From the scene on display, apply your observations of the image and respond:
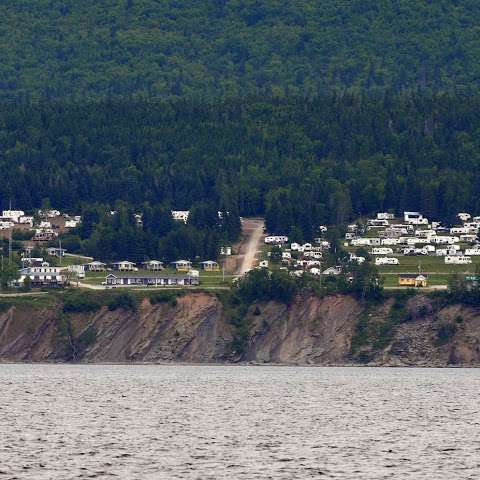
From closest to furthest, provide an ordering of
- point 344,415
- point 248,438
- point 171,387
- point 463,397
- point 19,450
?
point 19,450 → point 248,438 → point 344,415 → point 463,397 → point 171,387

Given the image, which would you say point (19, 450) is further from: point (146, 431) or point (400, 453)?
point (400, 453)

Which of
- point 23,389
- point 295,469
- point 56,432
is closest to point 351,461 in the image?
point 295,469

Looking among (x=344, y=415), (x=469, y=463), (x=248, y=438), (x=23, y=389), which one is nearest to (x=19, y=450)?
(x=248, y=438)

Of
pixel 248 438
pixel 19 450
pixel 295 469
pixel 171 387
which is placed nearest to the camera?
pixel 295 469

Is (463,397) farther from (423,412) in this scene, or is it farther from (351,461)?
(351,461)

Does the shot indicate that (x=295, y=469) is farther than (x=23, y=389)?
No

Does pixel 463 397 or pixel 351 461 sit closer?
pixel 351 461
